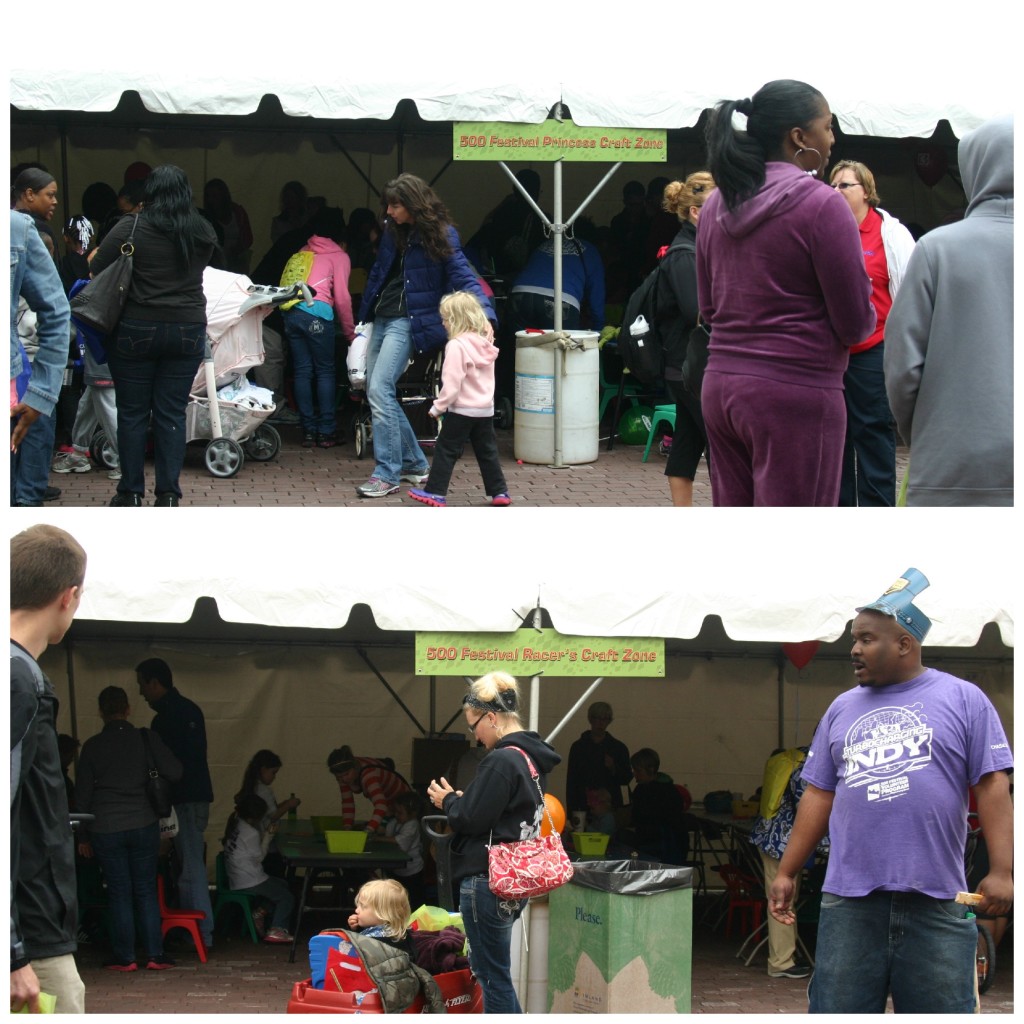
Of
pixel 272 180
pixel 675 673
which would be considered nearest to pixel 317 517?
pixel 675 673

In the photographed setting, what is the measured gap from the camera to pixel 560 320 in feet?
35.1

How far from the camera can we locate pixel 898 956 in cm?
411

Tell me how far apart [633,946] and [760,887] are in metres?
2.38

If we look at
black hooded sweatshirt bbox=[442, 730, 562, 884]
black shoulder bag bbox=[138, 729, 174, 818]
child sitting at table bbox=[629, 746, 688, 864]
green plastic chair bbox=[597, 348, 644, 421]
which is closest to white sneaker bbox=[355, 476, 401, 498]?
black shoulder bag bbox=[138, 729, 174, 818]

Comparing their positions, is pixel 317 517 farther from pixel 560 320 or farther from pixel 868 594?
pixel 560 320

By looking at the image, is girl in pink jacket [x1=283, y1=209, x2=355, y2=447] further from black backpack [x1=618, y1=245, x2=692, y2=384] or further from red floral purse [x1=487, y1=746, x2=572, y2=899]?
red floral purse [x1=487, y1=746, x2=572, y2=899]

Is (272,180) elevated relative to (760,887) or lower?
elevated

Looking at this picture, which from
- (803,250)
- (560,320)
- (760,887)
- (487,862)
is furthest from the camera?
(560,320)

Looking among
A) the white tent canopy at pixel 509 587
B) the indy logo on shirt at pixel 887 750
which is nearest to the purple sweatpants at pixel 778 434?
the indy logo on shirt at pixel 887 750

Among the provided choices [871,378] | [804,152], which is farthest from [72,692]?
[804,152]

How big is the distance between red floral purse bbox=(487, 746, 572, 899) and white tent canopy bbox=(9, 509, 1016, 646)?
109cm

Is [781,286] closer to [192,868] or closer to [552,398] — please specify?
[192,868]

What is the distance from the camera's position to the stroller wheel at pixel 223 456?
405 inches

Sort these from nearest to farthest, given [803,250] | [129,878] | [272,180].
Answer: [803,250], [129,878], [272,180]
